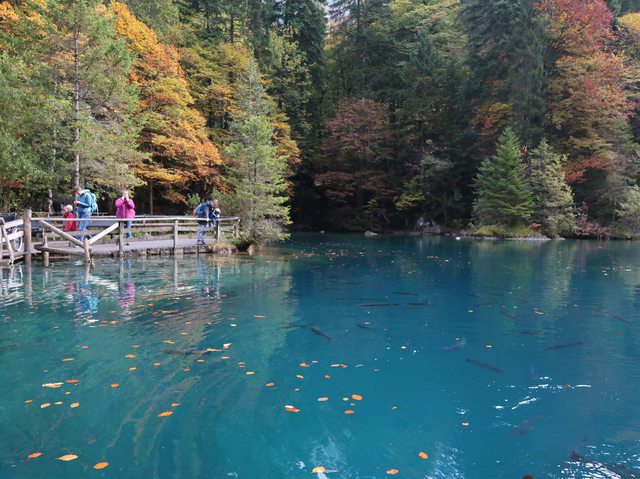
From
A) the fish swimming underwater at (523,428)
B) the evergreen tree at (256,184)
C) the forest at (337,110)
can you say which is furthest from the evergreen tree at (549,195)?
the fish swimming underwater at (523,428)

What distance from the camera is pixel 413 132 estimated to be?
38469mm

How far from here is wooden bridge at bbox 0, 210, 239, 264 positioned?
12961 millimetres

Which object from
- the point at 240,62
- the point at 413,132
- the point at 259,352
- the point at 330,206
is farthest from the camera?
the point at 330,206

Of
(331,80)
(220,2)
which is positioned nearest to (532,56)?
(331,80)

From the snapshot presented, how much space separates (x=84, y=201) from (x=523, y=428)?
15.2 metres

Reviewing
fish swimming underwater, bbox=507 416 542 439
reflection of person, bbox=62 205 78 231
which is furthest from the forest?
fish swimming underwater, bbox=507 416 542 439

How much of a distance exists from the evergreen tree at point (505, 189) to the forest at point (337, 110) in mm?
152

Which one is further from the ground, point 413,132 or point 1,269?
point 413,132

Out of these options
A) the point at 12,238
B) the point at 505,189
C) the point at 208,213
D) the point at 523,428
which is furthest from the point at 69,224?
the point at 505,189

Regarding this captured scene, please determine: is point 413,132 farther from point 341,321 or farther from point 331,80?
point 341,321

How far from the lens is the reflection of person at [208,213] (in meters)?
18.4

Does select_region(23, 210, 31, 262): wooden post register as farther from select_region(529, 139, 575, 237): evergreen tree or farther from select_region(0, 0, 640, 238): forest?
select_region(529, 139, 575, 237): evergreen tree

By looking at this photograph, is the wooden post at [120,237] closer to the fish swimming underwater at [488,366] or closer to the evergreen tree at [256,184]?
the evergreen tree at [256,184]

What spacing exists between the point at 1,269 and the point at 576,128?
3790 centimetres
